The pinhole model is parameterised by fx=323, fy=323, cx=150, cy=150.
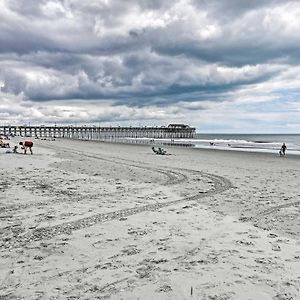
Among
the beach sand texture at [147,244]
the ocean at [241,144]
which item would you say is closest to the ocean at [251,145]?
the ocean at [241,144]

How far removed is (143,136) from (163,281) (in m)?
150

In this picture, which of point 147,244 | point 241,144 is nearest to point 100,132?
point 241,144

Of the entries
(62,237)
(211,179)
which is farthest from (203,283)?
(211,179)

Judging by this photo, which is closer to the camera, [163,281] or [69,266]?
[163,281]

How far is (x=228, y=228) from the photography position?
21.5 feet

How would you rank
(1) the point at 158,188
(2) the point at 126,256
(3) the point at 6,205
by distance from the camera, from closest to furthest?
(2) the point at 126,256 → (3) the point at 6,205 → (1) the point at 158,188

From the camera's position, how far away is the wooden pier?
14600 centimetres

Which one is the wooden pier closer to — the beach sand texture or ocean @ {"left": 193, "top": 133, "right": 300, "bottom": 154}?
ocean @ {"left": 193, "top": 133, "right": 300, "bottom": 154}

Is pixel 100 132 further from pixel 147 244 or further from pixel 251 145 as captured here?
pixel 147 244

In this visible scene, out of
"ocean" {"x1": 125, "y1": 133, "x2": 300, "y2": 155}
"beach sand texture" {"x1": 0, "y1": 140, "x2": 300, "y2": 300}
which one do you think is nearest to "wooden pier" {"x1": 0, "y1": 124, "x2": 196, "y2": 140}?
"ocean" {"x1": 125, "y1": 133, "x2": 300, "y2": 155}

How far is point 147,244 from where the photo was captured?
548cm

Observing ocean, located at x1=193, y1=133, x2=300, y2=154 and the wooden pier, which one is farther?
the wooden pier

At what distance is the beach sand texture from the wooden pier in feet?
446

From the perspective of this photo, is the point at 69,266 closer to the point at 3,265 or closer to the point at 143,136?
the point at 3,265
